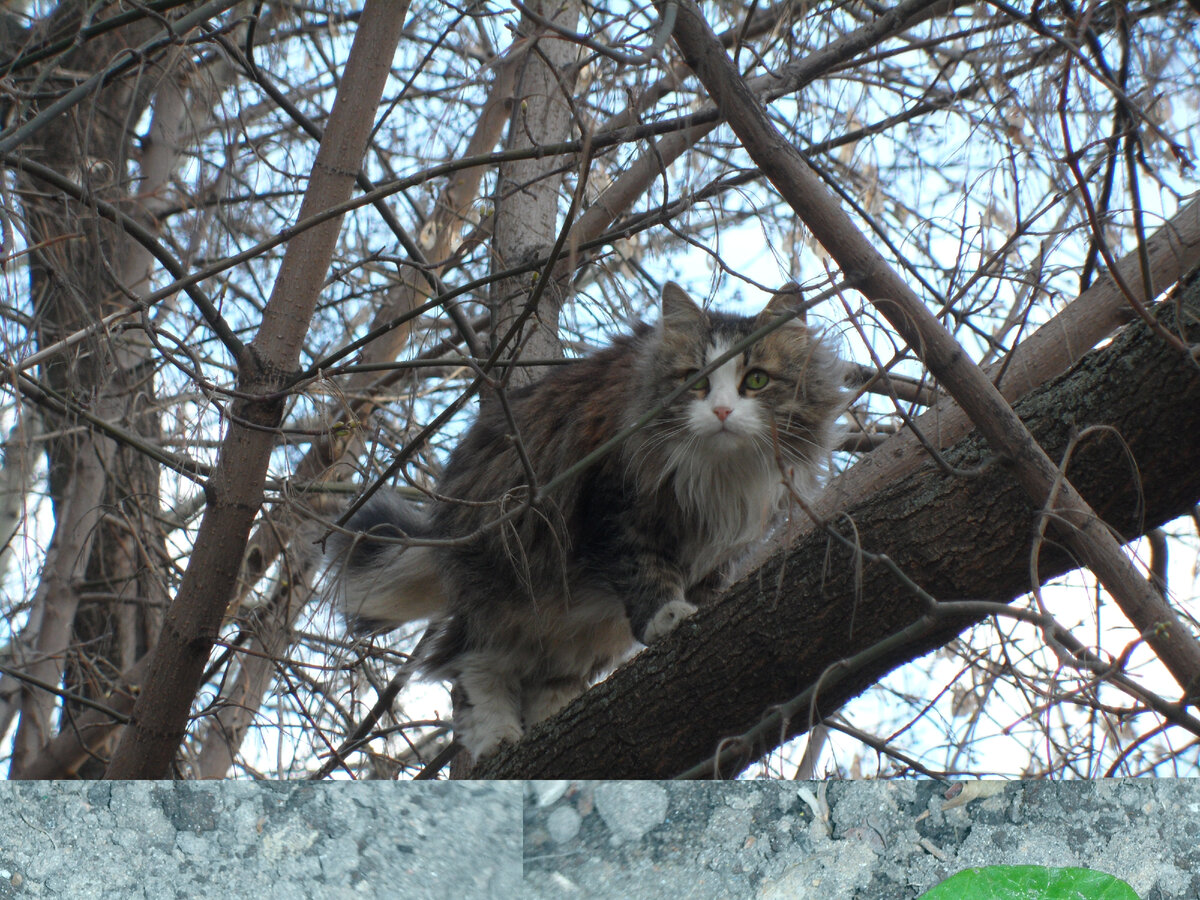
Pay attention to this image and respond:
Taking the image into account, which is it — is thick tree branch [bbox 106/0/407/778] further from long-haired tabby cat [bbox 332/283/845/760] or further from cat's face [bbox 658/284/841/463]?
cat's face [bbox 658/284/841/463]

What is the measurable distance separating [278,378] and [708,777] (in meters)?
1.15

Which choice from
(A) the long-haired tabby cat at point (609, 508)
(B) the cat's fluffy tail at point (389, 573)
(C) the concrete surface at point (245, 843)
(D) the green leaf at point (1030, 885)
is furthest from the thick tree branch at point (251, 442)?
(D) the green leaf at point (1030, 885)

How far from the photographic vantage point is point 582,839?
1442 millimetres

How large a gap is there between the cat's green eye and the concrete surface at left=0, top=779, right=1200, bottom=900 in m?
1.23

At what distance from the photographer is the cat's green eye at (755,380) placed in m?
2.56

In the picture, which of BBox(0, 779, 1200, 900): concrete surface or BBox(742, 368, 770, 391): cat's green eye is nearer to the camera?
BBox(0, 779, 1200, 900): concrete surface

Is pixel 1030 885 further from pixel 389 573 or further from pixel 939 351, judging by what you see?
pixel 389 573

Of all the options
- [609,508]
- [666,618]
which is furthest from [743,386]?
[666,618]

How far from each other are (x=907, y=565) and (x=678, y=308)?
122cm

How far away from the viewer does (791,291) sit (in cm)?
170

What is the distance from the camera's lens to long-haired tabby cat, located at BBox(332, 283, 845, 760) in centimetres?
257

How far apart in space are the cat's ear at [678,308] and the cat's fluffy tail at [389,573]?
31.8 inches

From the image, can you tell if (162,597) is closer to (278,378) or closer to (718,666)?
(278,378)

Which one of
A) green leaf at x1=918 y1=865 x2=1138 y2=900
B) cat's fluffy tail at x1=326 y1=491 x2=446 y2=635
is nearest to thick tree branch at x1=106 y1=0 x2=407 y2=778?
cat's fluffy tail at x1=326 y1=491 x2=446 y2=635
